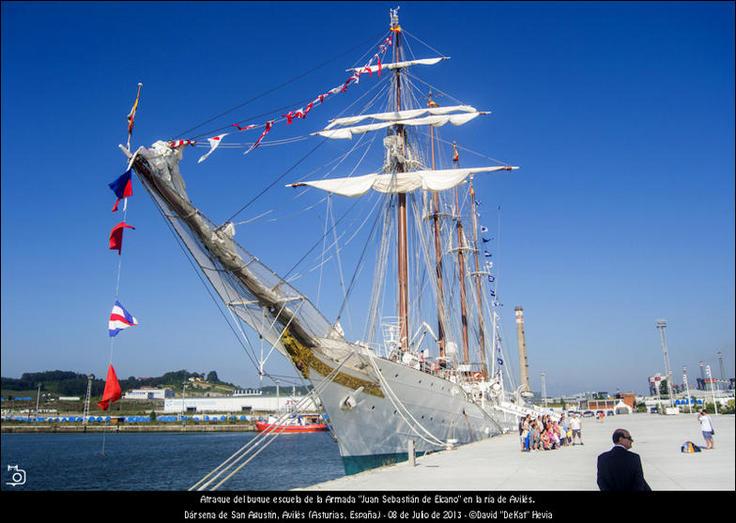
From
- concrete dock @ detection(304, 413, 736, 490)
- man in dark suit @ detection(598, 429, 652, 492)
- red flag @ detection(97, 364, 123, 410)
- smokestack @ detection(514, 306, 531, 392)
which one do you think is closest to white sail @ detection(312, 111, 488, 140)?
concrete dock @ detection(304, 413, 736, 490)

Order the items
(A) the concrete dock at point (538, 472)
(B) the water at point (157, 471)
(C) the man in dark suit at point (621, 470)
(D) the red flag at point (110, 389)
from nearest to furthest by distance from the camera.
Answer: (C) the man in dark suit at point (621, 470)
(A) the concrete dock at point (538, 472)
(D) the red flag at point (110, 389)
(B) the water at point (157, 471)

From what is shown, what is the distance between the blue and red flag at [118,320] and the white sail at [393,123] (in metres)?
21.4

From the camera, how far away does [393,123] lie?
30766 mm

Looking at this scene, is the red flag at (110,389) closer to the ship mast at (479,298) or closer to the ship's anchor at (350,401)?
the ship's anchor at (350,401)

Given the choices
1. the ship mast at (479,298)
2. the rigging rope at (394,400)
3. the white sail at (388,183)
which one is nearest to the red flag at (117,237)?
the rigging rope at (394,400)

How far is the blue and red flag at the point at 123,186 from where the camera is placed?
1262 centimetres

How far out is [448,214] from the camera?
139 ft

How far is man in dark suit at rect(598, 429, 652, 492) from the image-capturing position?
5094 millimetres

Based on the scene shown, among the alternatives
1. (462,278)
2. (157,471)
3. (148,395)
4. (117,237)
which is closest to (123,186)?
(117,237)

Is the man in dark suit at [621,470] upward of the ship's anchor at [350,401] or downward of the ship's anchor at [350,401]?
downward

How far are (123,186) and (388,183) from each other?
18.1 metres

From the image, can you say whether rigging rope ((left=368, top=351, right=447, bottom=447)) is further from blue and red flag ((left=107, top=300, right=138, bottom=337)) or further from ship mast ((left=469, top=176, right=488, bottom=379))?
ship mast ((left=469, top=176, right=488, bottom=379))
